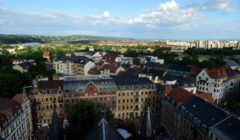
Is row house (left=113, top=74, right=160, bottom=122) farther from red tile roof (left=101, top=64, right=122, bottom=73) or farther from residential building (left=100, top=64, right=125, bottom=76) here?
red tile roof (left=101, top=64, right=122, bottom=73)

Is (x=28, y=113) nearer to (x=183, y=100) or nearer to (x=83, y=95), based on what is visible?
(x=83, y=95)

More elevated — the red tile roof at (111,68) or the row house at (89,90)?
the red tile roof at (111,68)

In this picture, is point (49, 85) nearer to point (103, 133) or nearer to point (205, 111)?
point (205, 111)

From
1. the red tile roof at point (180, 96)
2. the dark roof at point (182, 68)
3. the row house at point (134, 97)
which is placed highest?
the dark roof at point (182, 68)

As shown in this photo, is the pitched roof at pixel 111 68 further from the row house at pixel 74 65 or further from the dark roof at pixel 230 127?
the dark roof at pixel 230 127

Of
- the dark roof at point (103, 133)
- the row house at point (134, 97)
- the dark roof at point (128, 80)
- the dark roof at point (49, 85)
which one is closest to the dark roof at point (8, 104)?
the dark roof at point (49, 85)

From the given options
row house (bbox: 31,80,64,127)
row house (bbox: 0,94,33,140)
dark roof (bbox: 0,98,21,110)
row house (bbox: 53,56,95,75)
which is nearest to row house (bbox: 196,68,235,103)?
row house (bbox: 31,80,64,127)

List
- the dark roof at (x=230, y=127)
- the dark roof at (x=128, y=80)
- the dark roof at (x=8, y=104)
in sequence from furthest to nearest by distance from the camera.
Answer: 1. the dark roof at (x=128, y=80)
2. the dark roof at (x=8, y=104)
3. the dark roof at (x=230, y=127)
